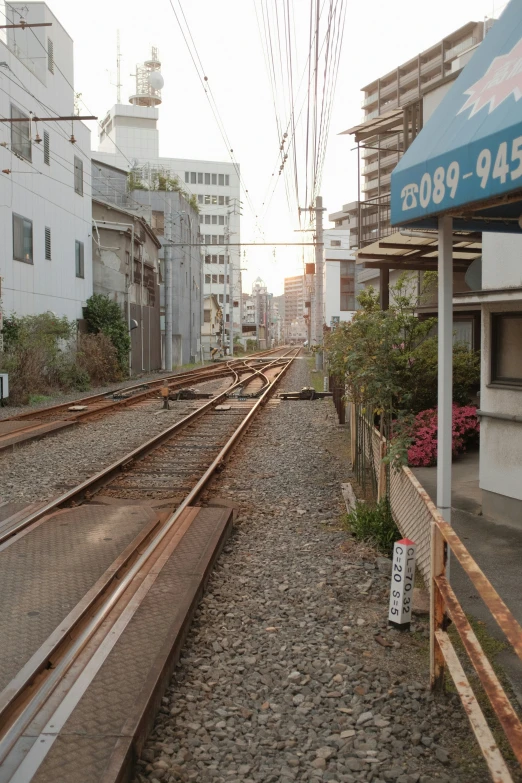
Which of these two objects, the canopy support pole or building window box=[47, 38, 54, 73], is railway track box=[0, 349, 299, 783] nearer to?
the canopy support pole

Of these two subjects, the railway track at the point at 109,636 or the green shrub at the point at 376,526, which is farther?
the green shrub at the point at 376,526

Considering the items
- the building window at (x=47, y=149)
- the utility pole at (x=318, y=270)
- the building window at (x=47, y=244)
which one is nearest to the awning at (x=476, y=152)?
the building window at (x=47, y=244)

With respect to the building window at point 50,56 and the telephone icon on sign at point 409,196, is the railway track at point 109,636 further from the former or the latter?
the building window at point 50,56

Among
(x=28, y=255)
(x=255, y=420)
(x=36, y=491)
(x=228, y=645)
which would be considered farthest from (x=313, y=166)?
(x=228, y=645)

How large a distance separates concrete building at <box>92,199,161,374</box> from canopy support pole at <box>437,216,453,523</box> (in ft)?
101

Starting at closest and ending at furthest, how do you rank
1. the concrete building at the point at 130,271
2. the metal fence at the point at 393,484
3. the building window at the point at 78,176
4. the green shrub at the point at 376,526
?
the metal fence at the point at 393,484 < the green shrub at the point at 376,526 < the building window at the point at 78,176 < the concrete building at the point at 130,271

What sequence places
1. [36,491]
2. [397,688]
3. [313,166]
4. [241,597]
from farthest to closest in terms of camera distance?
[313,166] < [36,491] < [241,597] < [397,688]

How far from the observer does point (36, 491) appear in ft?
31.8

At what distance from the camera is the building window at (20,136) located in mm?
24266

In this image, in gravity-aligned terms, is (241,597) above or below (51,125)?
below

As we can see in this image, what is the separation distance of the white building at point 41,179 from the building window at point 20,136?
0.03 metres

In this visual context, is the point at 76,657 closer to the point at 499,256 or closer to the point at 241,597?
the point at 241,597

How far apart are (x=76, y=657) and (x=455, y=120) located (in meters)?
4.21

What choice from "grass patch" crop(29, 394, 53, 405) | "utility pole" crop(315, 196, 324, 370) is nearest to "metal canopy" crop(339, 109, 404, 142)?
"grass patch" crop(29, 394, 53, 405)
